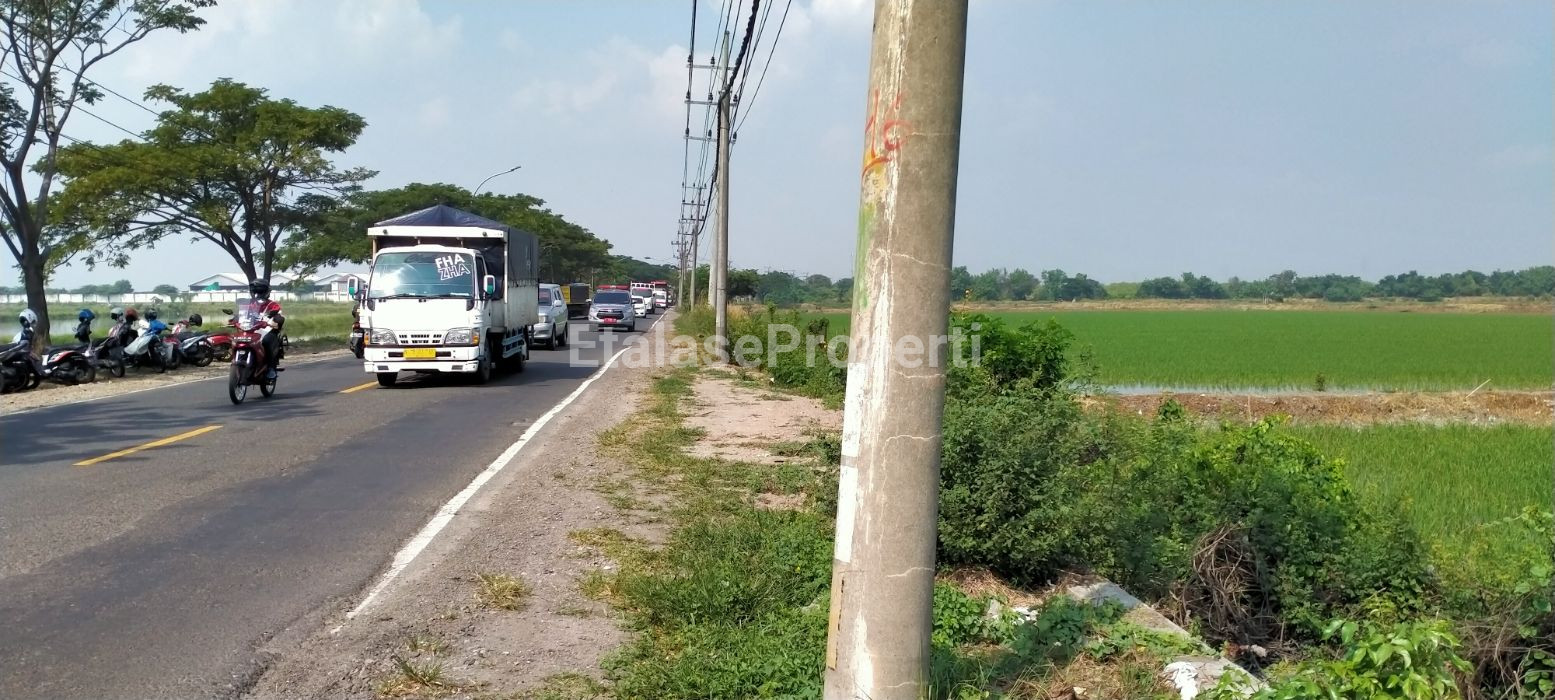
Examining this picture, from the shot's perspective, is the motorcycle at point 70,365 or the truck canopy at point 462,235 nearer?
the motorcycle at point 70,365

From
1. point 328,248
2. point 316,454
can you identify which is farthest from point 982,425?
point 328,248

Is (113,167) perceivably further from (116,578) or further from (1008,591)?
(1008,591)

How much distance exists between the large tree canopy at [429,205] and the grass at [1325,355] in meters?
17.6

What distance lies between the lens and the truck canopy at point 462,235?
18688mm

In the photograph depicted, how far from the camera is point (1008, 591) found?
5582 millimetres

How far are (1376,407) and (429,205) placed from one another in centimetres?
4218

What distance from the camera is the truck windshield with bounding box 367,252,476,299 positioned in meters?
16.7

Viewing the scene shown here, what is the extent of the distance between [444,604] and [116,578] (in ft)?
6.47

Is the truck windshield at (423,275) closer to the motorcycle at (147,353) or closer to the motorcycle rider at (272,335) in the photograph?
the motorcycle rider at (272,335)

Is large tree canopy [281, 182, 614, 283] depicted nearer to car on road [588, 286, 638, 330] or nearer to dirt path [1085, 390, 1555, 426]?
car on road [588, 286, 638, 330]

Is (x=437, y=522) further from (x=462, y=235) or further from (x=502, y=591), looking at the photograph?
(x=462, y=235)

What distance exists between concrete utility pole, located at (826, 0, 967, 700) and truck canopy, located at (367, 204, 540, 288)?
16.2 meters

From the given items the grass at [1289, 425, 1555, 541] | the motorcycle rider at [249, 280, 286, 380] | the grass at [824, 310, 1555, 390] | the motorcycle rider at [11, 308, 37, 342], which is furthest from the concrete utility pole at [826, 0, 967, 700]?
the motorcycle rider at [11, 308, 37, 342]

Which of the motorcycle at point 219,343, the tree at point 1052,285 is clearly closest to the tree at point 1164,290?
the tree at point 1052,285
